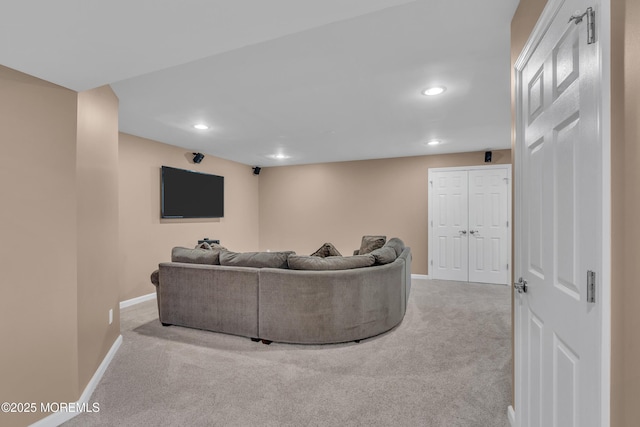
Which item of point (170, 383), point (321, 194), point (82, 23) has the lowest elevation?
point (170, 383)

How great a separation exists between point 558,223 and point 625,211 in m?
0.36

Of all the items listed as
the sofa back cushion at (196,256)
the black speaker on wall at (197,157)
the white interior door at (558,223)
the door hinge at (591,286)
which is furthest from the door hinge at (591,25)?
the black speaker on wall at (197,157)

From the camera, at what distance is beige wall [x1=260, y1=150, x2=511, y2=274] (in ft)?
19.3

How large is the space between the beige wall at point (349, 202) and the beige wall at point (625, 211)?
5125mm

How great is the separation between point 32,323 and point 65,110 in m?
1.31

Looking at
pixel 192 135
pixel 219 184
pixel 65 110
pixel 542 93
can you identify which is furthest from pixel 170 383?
pixel 219 184

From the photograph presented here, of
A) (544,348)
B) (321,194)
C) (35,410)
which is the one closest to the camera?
(544,348)

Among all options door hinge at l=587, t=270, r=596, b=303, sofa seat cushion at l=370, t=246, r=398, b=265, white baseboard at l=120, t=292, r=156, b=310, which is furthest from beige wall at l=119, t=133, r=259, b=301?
door hinge at l=587, t=270, r=596, b=303

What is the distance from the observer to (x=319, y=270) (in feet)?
9.76

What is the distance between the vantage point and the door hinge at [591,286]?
88 centimetres

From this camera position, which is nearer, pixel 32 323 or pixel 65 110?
pixel 32 323

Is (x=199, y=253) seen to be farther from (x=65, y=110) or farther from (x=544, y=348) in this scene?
(x=544, y=348)

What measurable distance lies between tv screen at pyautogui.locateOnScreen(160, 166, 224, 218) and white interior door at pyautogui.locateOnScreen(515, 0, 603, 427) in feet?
15.4

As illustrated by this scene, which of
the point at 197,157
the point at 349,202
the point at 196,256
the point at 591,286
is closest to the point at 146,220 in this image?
the point at 197,157
